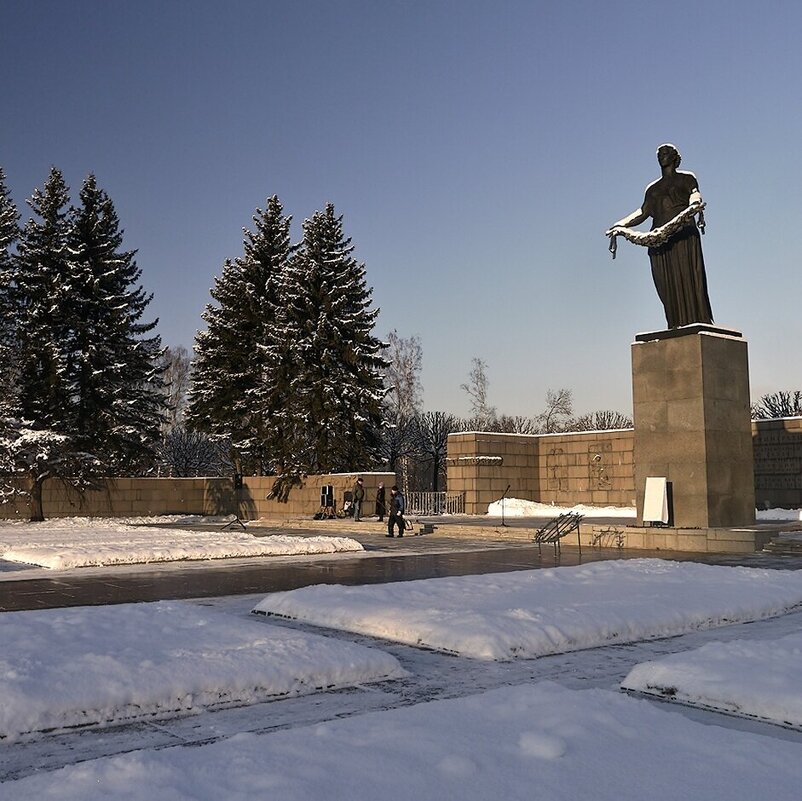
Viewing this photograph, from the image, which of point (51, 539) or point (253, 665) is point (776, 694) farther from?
point (51, 539)

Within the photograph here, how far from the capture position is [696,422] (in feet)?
64.8

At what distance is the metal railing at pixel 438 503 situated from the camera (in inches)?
1330

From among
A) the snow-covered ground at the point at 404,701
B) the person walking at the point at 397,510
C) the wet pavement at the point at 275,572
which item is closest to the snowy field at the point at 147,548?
the wet pavement at the point at 275,572

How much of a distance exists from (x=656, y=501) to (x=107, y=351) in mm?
24449

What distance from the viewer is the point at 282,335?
37.7 m

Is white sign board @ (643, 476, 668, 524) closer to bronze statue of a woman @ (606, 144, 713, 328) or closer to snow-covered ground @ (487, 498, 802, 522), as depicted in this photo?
bronze statue of a woman @ (606, 144, 713, 328)

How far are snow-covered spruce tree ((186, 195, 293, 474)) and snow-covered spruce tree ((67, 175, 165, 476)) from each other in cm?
350

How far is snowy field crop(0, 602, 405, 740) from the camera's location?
603 cm

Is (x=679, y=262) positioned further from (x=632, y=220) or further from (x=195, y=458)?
(x=195, y=458)

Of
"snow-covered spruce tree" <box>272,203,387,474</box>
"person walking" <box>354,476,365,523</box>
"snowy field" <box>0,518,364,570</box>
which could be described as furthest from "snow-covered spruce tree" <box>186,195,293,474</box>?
"snowy field" <box>0,518,364,570</box>

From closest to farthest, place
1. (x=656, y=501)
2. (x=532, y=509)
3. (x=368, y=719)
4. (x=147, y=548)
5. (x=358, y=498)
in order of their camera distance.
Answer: (x=368, y=719) → (x=147, y=548) → (x=656, y=501) → (x=358, y=498) → (x=532, y=509)

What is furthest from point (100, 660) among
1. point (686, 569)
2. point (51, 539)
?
point (51, 539)

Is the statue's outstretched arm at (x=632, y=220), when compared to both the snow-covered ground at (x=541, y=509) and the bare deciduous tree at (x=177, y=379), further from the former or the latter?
the bare deciduous tree at (x=177, y=379)

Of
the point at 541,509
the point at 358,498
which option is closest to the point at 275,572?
the point at 358,498
